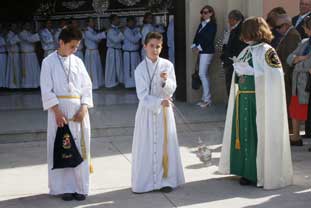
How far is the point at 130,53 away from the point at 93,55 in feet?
2.88

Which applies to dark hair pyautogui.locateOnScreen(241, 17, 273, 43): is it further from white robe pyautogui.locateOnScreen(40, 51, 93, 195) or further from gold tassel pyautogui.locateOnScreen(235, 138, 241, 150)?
white robe pyautogui.locateOnScreen(40, 51, 93, 195)

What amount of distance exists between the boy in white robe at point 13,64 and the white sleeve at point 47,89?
864 centimetres

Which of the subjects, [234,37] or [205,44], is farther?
[205,44]

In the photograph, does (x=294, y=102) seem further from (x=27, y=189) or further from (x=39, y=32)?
(x=39, y=32)

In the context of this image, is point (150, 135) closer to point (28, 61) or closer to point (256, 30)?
point (256, 30)

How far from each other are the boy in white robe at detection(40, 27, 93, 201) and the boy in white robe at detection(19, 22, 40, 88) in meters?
8.44

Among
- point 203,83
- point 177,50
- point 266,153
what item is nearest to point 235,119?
point 266,153

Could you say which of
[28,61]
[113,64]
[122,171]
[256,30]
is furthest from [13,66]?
[256,30]

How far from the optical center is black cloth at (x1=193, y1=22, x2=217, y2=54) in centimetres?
1109

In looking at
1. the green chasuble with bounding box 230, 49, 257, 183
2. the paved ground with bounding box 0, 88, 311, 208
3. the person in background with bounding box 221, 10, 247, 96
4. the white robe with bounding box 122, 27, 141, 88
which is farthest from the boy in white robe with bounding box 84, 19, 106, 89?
the green chasuble with bounding box 230, 49, 257, 183

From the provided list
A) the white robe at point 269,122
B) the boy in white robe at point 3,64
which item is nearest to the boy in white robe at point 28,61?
the boy in white robe at point 3,64

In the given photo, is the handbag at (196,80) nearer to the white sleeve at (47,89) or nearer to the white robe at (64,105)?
the white robe at (64,105)

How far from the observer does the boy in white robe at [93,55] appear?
1448 centimetres

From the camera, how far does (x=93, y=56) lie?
14656 millimetres
